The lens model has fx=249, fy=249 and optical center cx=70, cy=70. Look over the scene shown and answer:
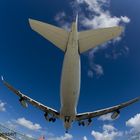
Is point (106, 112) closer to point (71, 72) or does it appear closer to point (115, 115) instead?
point (115, 115)

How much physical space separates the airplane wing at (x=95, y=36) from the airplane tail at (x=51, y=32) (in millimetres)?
1828

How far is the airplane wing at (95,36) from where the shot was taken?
2669cm

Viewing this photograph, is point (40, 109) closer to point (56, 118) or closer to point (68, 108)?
point (56, 118)

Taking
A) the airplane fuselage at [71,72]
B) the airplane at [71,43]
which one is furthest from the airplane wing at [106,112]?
the airplane fuselage at [71,72]

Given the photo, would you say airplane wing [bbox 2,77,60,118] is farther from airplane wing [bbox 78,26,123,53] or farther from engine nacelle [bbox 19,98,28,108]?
airplane wing [bbox 78,26,123,53]

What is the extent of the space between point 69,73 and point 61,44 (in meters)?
3.88

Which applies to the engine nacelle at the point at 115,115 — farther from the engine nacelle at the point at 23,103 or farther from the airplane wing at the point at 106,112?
the engine nacelle at the point at 23,103

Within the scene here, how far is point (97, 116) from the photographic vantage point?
127 ft

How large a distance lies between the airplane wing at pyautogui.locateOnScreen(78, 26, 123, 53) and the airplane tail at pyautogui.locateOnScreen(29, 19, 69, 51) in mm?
1828

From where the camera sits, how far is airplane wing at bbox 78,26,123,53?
2669 cm

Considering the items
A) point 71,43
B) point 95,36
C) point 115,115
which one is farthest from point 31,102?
point 95,36

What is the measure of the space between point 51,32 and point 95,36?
502cm

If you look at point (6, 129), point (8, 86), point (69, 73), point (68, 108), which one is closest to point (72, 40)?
point (69, 73)

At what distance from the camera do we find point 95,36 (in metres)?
28.1
